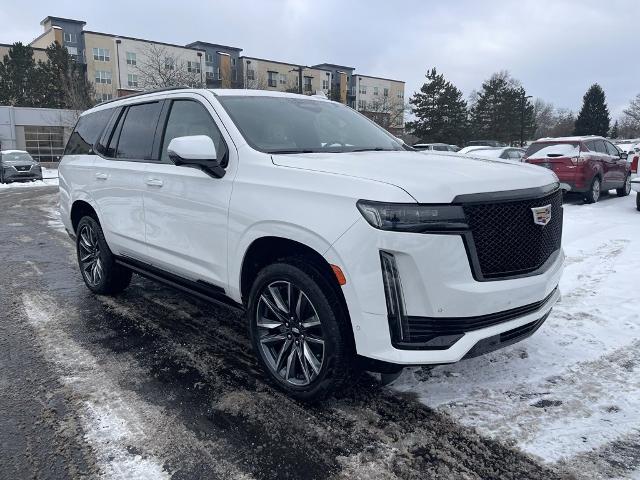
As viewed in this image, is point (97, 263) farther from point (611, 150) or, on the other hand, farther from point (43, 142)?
point (43, 142)

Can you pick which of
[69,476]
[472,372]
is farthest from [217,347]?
[472,372]

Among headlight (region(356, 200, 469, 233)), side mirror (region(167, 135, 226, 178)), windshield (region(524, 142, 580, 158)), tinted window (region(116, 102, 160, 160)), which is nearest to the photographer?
headlight (region(356, 200, 469, 233))

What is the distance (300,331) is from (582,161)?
36.2ft

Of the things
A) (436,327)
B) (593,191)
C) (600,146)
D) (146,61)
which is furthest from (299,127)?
(146,61)

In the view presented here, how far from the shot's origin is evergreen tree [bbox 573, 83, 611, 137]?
66562 millimetres

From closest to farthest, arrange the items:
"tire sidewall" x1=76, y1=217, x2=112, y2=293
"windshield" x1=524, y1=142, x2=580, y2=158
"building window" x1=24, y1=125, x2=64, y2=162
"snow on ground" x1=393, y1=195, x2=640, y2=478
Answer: "snow on ground" x1=393, y1=195, x2=640, y2=478 < "tire sidewall" x1=76, y1=217, x2=112, y2=293 < "windshield" x1=524, y1=142, x2=580, y2=158 < "building window" x1=24, y1=125, x2=64, y2=162

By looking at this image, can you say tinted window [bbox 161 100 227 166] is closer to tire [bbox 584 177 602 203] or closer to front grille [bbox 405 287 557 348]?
front grille [bbox 405 287 557 348]

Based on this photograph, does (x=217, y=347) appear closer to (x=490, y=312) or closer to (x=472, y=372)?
(x=472, y=372)

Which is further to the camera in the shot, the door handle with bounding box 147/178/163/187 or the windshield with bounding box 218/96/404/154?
the door handle with bounding box 147/178/163/187

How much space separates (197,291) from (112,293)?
2.03 meters

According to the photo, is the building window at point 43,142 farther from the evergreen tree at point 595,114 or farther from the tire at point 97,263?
the evergreen tree at point 595,114

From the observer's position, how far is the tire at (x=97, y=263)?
525 cm

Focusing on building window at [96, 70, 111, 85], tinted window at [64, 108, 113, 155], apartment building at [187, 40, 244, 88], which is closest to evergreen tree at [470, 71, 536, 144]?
apartment building at [187, 40, 244, 88]

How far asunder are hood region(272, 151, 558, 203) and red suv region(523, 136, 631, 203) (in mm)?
9585
